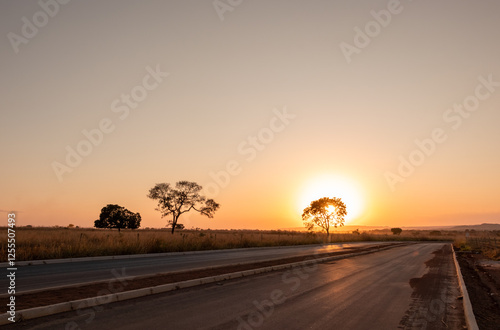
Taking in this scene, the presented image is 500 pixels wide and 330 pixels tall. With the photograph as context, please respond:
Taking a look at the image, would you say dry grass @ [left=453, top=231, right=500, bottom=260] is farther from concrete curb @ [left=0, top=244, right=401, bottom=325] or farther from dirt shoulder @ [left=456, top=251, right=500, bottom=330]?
concrete curb @ [left=0, top=244, right=401, bottom=325]

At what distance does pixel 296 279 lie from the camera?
14.3 m

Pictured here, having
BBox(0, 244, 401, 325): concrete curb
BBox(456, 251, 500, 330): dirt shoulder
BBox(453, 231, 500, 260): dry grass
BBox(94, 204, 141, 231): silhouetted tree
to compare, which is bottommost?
BBox(453, 231, 500, 260): dry grass

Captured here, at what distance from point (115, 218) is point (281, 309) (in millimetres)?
89189

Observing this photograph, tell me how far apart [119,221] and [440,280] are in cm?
8595

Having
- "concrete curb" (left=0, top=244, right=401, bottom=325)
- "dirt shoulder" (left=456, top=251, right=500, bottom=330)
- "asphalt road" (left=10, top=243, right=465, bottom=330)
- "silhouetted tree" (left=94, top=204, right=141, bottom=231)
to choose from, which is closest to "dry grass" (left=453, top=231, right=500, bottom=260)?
"dirt shoulder" (left=456, top=251, right=500, bottom=330)

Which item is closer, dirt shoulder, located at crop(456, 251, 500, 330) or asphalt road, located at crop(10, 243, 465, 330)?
asphalt road, located at crop(10, 243, 465, 330)

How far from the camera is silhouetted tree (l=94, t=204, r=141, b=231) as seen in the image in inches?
3593

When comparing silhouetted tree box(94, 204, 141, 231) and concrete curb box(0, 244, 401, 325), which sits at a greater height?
silhouetted tree box(94, 204, 141, 231)

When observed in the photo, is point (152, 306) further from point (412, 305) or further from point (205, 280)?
point (412, 305)

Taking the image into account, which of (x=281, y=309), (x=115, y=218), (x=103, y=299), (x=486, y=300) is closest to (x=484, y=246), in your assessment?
(x=486, y=300)

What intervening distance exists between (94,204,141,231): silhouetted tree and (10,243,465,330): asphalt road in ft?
277

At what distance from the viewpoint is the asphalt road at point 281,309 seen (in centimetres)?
732

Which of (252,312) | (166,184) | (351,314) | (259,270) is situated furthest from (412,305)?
(166,184)

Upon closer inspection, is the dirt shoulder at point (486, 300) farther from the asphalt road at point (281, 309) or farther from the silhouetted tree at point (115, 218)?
→ the silhouetted tree at point (115, 218)
